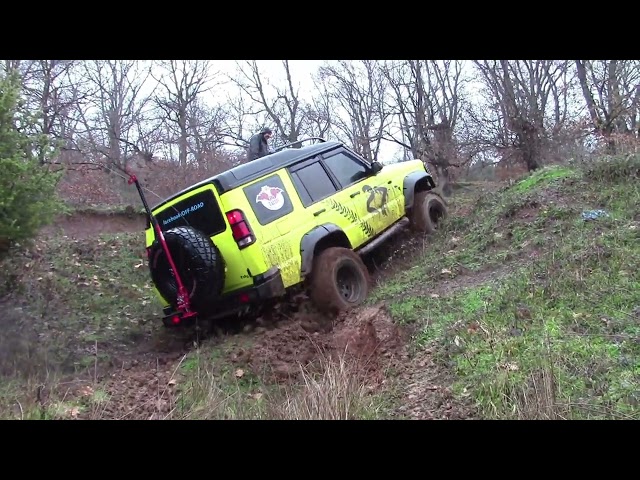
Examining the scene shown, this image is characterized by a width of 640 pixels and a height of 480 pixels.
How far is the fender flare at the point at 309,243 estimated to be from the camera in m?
6.94

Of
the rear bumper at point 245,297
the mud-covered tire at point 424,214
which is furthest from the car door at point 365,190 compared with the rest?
the rear bumper at point 245,297

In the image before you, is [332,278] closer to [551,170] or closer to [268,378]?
[268,378]

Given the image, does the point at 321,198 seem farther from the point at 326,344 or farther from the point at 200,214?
the point at 326,344

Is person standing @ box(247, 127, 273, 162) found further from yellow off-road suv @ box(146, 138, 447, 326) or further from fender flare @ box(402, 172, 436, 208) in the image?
fender flare @ box(402, 172, 436, 208)

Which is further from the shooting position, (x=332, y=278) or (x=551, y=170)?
(x=551, y=170)

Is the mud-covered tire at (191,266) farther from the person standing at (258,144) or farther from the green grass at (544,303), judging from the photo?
the person standing at (258,144)

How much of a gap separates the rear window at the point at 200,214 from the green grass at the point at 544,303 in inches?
85.5

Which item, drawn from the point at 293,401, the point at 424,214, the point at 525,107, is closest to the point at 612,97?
the point at 525,107

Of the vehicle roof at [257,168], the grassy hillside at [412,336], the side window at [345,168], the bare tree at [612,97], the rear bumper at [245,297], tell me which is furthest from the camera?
the bare tree at [612,97]

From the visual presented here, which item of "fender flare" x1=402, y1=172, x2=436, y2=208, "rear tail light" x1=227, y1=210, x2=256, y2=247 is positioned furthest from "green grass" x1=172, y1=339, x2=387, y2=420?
"fender flare" x1=402, y1=172, x2=436, y2=208

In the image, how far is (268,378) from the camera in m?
5.51

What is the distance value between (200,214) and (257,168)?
89 cm

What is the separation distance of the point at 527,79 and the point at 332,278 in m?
19.8
